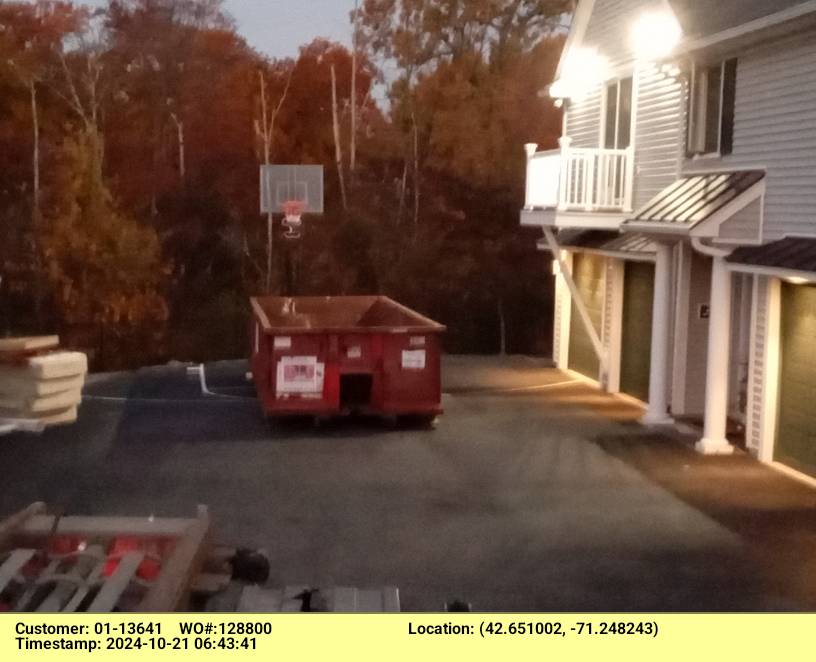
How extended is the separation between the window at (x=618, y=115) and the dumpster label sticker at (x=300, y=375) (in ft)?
17.6

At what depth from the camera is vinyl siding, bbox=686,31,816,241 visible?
34.7 feet

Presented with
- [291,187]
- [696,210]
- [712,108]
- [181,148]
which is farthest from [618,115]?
[181,148]

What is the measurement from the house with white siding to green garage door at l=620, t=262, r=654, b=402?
3 centimetres

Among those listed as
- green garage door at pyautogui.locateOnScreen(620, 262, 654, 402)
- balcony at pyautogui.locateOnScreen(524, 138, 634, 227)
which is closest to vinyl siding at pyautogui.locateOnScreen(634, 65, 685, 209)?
balcony at pyautogui.locateOnScreen(524, 138, 634, 227)

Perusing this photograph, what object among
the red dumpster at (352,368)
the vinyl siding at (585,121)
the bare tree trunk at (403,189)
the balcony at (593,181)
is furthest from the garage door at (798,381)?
the bare tree trunk at (403,189)

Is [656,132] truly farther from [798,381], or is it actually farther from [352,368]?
[352,368]

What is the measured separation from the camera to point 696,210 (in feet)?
38.4

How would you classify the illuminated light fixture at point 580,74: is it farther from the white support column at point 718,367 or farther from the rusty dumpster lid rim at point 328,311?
the white support column at point 718,367

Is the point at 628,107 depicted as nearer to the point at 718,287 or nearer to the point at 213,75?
the point at 718,287

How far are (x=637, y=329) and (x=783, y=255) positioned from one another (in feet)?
17.3

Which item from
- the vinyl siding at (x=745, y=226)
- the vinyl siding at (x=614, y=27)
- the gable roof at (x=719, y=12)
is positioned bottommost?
the vinyl siding at (x=745, y=226)

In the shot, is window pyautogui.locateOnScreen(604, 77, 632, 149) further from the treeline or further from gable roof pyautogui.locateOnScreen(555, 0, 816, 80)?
the treeline

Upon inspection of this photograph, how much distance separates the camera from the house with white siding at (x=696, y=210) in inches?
427

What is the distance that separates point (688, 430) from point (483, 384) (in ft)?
15.6
